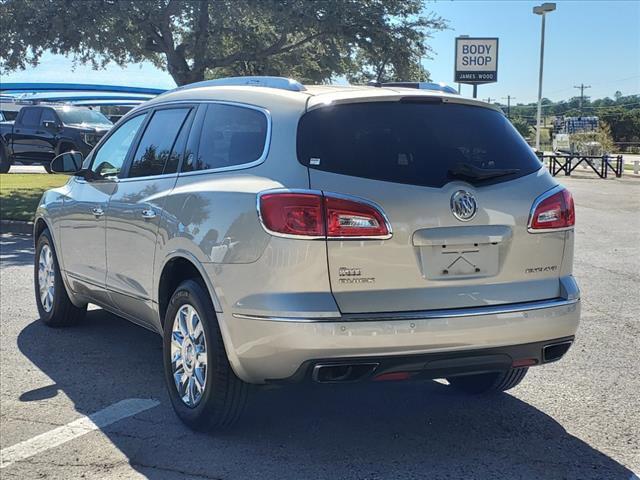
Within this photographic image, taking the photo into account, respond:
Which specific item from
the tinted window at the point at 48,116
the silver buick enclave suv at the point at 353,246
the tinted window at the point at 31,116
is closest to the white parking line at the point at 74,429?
the silver buick enclave suv at the point at 353,246

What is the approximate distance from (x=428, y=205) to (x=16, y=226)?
11079 mm

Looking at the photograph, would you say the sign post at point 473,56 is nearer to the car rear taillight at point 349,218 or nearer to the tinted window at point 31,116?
the tinted window at point 31,116

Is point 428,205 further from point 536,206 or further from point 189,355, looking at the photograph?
point 189,355

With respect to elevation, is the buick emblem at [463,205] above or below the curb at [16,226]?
above

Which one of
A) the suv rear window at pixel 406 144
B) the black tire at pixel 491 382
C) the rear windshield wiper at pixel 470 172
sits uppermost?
the suv rear window at pixel 406 144

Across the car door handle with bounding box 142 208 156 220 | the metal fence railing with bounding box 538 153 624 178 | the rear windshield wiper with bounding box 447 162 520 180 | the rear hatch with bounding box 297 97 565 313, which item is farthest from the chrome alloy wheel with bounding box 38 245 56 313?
the metal fence railing with bounding box 538 153 624 178

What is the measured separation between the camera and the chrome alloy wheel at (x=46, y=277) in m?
6.89

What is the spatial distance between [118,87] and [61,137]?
29.6 meters

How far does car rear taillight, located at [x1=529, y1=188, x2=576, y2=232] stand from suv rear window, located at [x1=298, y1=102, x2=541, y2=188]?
184mm

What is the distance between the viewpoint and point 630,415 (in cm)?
468

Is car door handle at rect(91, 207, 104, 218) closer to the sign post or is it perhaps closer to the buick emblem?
the buick emblem

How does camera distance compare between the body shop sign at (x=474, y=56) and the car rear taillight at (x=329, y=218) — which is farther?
the body shop sign at (x=474, y=56)

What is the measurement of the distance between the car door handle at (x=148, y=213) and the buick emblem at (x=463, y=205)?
193cm

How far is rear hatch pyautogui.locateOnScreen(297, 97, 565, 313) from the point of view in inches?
150
